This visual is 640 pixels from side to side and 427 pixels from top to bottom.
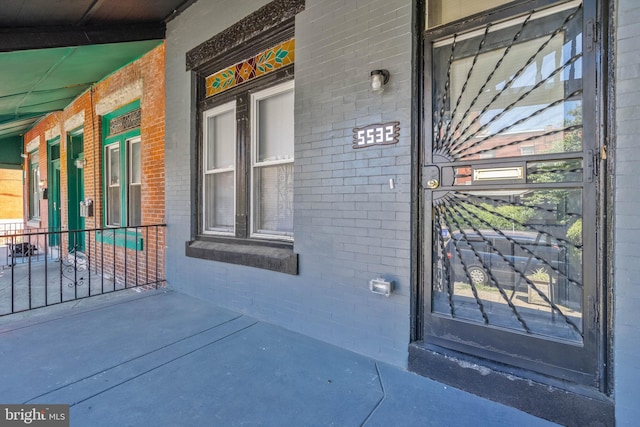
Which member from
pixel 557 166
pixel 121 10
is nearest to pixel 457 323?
pixel 557 166

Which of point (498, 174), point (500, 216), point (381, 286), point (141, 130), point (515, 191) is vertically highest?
point (141, 130)

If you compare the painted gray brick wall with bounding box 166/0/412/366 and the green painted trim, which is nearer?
the painted gray brick wall with bounding box 166/0/412/366

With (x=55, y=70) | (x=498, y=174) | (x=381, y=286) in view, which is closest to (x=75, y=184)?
(x=55, y=70)

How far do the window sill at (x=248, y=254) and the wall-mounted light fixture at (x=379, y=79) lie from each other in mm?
1564

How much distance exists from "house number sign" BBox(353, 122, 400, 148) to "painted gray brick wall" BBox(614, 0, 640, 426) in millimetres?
1192

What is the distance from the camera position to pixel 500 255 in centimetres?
206

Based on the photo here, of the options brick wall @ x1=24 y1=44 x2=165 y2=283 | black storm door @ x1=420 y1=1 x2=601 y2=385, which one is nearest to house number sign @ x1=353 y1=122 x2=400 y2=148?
black storm door @ x1=420 y1=1 x2=601 y2=385

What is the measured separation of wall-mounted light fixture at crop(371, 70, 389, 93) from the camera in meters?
2.33

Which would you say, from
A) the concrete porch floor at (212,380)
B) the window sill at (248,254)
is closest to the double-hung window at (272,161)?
the window sill at (248,254)

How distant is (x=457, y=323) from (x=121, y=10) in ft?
16.2

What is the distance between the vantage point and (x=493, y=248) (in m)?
2.08

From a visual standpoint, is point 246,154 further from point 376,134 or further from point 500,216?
point 500,216

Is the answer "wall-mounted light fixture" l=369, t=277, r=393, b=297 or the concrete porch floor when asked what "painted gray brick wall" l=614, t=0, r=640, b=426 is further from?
"wall-mounted light fixture" l=369, t=277, r=393, b=297

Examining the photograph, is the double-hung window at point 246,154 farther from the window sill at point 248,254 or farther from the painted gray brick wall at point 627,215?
the painted gray brick wall at point 627,215
